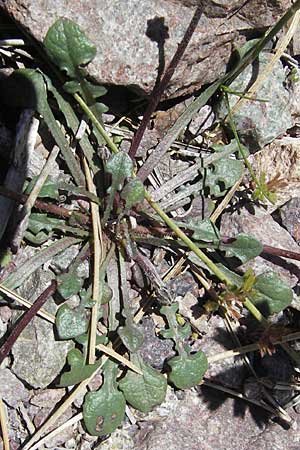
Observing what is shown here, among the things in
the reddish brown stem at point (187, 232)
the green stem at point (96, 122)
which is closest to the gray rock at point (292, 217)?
the reddish brown stem at point (187, 232)

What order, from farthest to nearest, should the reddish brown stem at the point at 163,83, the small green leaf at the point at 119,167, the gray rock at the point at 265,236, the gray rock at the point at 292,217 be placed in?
the gray rock at the point at 292,217 < the gray rock at the point at 265,236 < the small green leaf at the point at 119,167 < the reddish brown stem at the point at 163,83

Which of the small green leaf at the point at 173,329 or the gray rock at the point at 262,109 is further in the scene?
the gray rock at the point at 262,109

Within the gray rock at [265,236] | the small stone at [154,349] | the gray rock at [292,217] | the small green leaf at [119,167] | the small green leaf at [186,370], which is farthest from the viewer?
the gray rock at [292,217]

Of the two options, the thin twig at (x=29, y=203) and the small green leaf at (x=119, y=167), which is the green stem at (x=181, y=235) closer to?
the small green leaf at (x=119, y=167)

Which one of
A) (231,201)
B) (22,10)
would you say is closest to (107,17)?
(22,10)

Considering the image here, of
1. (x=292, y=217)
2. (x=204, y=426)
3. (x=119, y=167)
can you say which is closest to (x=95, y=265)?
(x=119, y=167)

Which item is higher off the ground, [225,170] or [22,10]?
[22,10]

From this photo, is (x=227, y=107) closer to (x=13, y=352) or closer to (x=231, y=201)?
(x=231, y=201)

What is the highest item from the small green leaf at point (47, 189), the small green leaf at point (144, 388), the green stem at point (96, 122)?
the green stem at point (96, 122)
